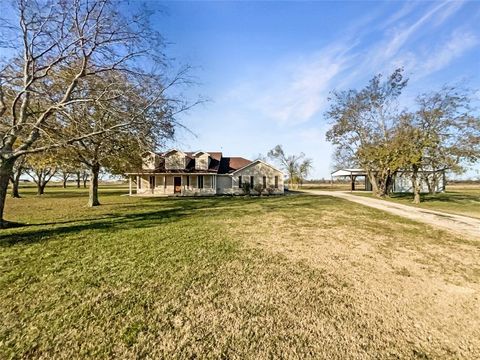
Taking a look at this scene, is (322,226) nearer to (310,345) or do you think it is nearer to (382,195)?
(310,345)

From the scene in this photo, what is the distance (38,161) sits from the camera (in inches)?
535

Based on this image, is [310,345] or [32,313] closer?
[310,345]

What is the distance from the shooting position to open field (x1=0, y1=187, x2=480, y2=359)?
8.42 feet

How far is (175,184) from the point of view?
25.6 meters

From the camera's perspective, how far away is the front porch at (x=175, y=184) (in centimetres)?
2522

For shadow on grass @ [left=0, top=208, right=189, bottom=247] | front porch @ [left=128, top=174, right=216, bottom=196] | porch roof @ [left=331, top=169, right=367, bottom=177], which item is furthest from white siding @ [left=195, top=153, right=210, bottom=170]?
porch roof @ [left=331, top=169, right=367, bottom=177]

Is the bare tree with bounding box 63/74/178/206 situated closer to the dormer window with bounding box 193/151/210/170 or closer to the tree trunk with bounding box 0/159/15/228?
the tree trunk with bounding box 0/159/15/228

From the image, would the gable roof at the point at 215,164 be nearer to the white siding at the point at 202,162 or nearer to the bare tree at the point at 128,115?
the white siding at the point at 202,162

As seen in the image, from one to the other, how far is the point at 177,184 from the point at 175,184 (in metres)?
0.23

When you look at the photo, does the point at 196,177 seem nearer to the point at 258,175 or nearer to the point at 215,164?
the point at 215,164

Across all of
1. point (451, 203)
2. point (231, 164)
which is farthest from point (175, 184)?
point (451, 203)

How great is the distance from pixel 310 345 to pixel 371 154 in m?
21.4

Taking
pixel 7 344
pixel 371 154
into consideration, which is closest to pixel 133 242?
pixel 7 344

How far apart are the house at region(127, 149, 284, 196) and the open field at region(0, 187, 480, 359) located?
18.4 m
